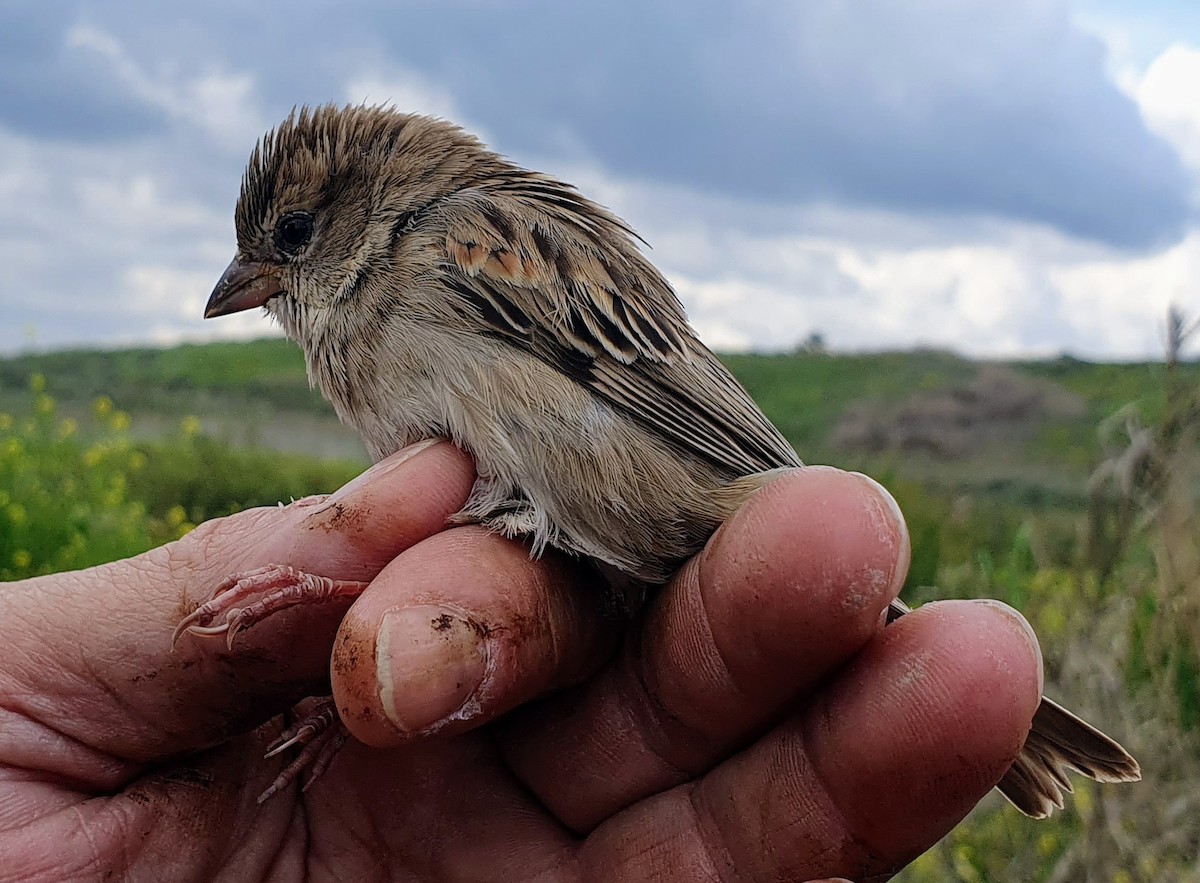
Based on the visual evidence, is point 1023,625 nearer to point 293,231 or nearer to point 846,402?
point 293,231

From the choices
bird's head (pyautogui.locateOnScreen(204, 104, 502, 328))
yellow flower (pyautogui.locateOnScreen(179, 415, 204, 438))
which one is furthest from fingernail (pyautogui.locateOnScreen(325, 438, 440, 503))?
yellow flower (pyautogui.locateOnScreen(179, 415, 204, 438))

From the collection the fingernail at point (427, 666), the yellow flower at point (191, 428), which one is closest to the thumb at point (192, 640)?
the fingernail at point (427, 666)

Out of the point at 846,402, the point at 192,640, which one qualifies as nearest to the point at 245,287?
the point at 192,640

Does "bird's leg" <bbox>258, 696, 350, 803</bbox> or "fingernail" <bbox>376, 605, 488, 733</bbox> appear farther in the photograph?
"bird's leg" <bbox>258, 696, 350, 803</bbox>

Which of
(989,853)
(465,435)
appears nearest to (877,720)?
(465,435)

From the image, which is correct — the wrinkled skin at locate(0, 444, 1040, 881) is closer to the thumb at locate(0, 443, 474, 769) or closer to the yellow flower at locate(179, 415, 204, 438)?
the thumb at locate(0, 443, 474, 769)

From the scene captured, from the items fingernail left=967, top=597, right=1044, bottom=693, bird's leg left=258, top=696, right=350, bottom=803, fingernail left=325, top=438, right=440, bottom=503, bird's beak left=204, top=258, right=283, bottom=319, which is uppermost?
bird's beak left=204, top=258, right=283, bottom=319
